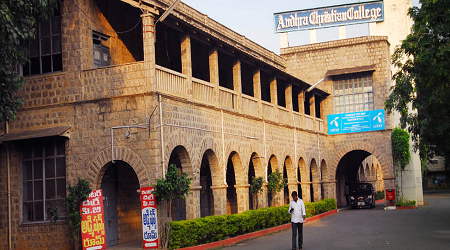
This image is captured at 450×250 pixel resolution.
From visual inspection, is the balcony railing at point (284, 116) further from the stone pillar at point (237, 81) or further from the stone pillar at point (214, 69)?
the stone pillar at point (214, 69)

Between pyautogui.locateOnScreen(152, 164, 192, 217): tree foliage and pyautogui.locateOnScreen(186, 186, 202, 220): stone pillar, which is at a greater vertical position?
pyautogui.locateOnScreen(152, 164, 192, 217): tree foliage

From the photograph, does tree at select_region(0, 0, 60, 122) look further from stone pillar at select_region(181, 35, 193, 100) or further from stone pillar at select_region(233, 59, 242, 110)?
stone pillar at select_region(233, 59, 242, 110)

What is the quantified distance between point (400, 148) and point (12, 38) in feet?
78.2

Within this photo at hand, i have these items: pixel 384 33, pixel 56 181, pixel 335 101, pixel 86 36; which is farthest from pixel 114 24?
pixel 384 33

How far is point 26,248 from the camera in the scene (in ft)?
52.2

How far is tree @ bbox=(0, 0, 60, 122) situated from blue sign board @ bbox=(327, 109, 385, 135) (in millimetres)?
21597

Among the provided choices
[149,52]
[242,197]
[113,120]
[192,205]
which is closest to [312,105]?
[242,197]

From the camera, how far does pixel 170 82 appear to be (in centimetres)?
1612

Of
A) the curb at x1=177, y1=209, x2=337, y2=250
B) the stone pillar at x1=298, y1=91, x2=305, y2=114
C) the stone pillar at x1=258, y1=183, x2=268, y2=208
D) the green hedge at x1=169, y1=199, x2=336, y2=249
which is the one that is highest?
the stone pillar at x1=298, y1=91, x2=305, y2=114

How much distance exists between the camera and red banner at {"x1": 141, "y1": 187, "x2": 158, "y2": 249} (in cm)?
1472

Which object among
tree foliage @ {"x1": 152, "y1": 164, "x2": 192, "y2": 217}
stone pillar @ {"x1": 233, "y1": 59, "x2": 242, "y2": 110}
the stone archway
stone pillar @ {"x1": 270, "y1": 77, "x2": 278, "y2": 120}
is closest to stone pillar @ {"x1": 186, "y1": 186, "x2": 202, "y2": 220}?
tree foliage @ {"x1": 152, "y1": 164, "x2": 192, "y2": 217}

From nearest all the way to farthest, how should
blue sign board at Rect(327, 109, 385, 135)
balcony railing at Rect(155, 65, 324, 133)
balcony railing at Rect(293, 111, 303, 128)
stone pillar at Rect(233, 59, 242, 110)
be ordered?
balcony railing at Rect(155, 65, 324, 133) → stone pillar at Rect(233, 59, 242, 110) → balcony railing at Rect(293, 111, 303, 128) → blue sign board at Rect(327, 109, 385, 135)

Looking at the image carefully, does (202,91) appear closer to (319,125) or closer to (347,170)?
Result: (319,125)

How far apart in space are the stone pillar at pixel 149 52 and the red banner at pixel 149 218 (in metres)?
2.90
